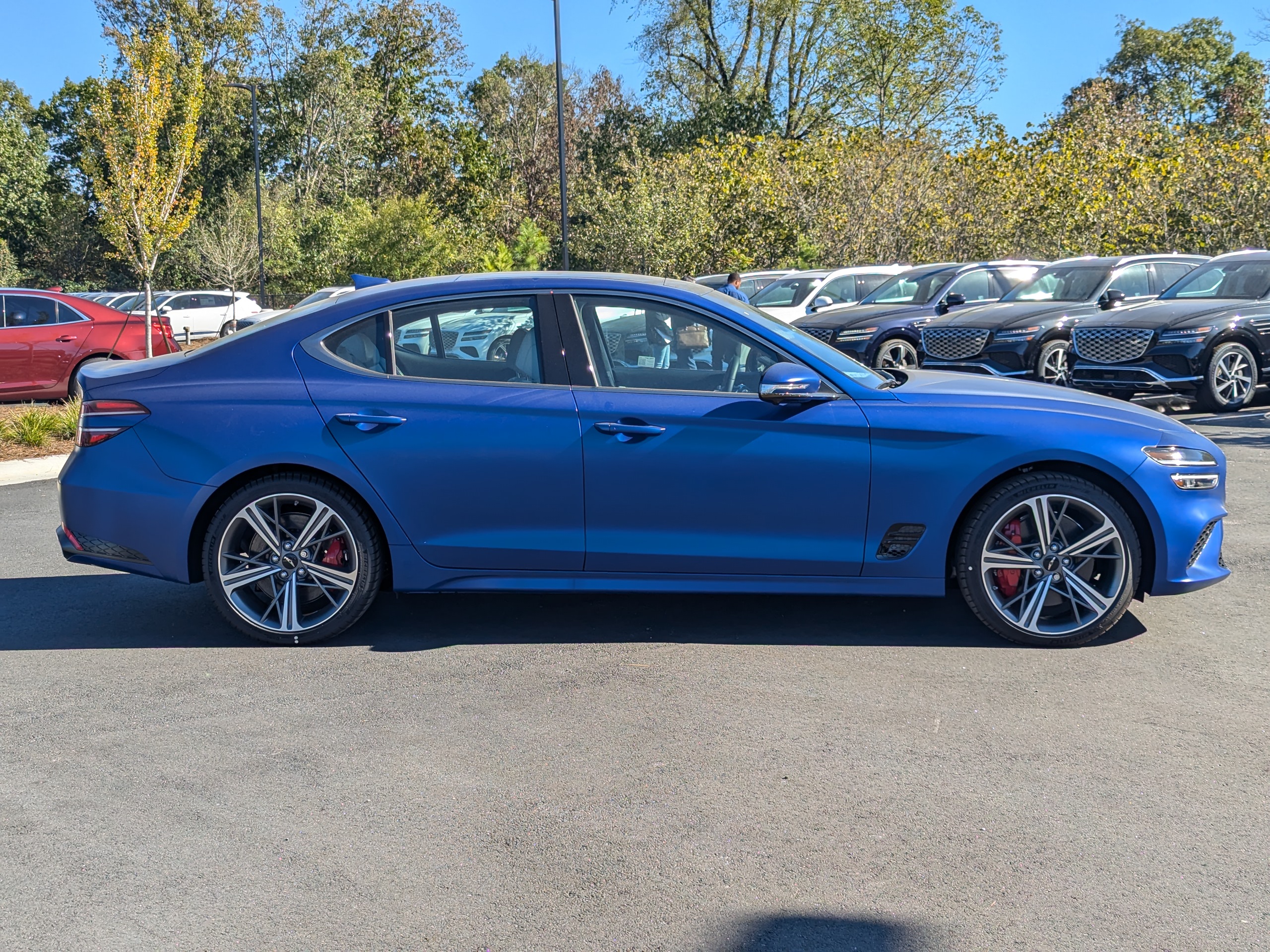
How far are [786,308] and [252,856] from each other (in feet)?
61.8

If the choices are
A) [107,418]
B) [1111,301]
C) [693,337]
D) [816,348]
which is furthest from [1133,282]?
[107,418]

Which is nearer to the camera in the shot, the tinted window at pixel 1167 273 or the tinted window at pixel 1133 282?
the tinted window at pixel 1133 282

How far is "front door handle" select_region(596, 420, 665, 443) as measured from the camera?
17.4ft

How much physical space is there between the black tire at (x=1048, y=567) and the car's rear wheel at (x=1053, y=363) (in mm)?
10012

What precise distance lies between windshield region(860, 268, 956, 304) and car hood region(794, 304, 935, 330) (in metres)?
0.30

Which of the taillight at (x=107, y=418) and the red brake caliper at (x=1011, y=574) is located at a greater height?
the taillight at (x=107, y=418)

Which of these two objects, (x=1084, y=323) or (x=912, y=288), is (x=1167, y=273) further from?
(x=912, y=288)

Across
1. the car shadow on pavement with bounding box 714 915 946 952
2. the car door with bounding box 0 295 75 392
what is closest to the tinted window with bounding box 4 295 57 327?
the car door with bounding box 0 295 75 392

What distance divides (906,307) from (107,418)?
1400 centimetres

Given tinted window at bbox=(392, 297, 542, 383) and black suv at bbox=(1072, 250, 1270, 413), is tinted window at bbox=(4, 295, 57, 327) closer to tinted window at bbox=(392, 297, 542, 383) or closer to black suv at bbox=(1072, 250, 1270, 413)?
black suv at bbox=(1072, 250, 1270, 413)

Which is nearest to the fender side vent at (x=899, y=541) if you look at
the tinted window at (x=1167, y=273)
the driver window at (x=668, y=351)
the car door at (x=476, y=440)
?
the driver window at (x=668, y=351)

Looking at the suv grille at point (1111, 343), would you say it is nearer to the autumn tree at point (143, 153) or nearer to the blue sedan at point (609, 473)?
the blue sedan at point (609, 473)

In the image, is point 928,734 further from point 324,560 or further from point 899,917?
point 324,560

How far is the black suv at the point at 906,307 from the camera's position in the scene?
17031 millimetres
